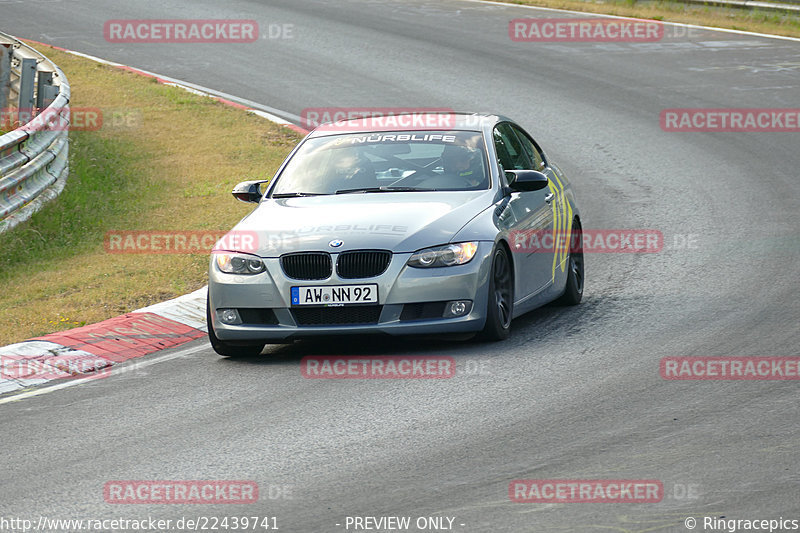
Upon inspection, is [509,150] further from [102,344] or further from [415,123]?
[102,344]

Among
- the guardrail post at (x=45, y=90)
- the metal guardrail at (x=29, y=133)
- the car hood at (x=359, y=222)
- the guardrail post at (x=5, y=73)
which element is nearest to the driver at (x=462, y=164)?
the car hood at (x=359, y=222)

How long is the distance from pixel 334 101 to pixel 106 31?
8907mm

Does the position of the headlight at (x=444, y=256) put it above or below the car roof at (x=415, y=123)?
below

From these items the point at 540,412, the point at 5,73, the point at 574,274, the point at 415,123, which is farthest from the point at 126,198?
the point at 540,412

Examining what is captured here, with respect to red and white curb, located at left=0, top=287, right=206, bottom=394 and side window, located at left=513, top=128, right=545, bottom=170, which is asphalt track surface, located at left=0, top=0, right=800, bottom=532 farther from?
side window, located at left=513, top=128, right=545, bottom=170

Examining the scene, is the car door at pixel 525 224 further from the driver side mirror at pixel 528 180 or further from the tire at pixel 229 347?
the tire at pixel 229 347

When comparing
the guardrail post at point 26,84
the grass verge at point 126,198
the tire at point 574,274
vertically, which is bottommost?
the grass verge at point 126,198

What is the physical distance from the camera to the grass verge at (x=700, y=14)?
86.3 ft

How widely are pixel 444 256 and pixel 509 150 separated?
2125mm

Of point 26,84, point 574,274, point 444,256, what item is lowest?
point 26,84

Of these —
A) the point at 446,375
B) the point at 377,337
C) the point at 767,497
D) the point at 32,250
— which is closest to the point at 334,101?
the point at 32,250

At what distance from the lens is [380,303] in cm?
860

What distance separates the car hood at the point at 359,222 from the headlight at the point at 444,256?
50 millimetres

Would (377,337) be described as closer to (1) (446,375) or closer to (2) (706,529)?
(1) (446,375)
